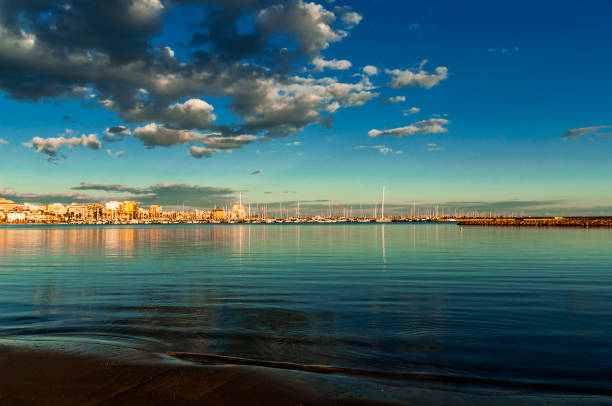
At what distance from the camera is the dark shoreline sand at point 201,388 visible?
662cm

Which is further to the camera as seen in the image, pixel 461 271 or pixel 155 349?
pixel 461 271

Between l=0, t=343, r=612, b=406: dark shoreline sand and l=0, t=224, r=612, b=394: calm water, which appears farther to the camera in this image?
l=0, t=224, r=612, b=394: calm water

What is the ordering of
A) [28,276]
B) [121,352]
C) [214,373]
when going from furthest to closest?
[28,276], [121,352], [214,373]

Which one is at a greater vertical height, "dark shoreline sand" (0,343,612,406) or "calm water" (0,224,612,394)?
"dark shoreline sand" (0,343,612,406)

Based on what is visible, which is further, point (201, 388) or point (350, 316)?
point (350, 316)

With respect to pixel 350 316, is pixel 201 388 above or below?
above

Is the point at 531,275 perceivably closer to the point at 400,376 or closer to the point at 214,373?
the point at 400,376

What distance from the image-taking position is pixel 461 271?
27125 millimetres

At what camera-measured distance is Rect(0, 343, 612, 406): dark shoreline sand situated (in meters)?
6.62

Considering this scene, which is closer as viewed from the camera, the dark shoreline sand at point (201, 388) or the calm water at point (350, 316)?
the dark shoreline sand at point (201, 388)

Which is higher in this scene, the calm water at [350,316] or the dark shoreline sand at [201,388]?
the dark shoreline sand at [201,388]

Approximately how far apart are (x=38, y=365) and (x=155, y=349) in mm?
2500

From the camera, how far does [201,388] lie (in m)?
7.00

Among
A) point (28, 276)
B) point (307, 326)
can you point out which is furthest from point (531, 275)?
point (28, 276)
